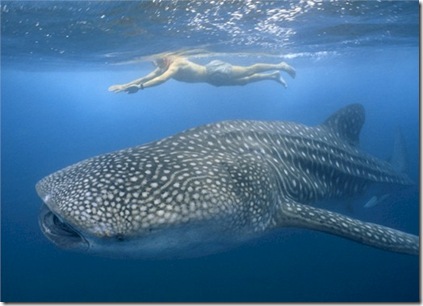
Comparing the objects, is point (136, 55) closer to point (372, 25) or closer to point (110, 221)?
point (372, 25)

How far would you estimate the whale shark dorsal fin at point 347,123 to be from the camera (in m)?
8.78

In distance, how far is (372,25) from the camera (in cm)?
1527

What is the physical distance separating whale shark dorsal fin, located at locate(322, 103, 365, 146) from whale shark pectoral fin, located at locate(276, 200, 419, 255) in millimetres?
3950

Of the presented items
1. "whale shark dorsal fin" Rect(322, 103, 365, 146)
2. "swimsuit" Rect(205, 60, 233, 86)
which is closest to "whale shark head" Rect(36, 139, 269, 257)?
"whale shark dorsal fin" Rect(322, 103, 365, 146)

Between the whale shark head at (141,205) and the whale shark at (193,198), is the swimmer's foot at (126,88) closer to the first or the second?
the whale shark at (193,198)

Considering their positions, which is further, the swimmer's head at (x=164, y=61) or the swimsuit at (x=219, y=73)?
the swimmer's head at (x=164, y=61)

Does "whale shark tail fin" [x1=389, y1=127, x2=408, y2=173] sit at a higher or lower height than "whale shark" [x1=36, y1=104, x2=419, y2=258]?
lower

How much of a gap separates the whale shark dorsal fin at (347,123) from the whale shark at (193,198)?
2.20 meters

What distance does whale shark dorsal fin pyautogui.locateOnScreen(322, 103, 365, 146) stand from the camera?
878cm

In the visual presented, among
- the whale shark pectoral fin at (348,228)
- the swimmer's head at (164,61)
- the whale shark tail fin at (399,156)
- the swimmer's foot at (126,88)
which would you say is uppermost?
the swimmer's foot at (126,88)

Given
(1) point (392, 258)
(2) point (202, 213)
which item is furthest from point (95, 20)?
(1) point (392, 258)

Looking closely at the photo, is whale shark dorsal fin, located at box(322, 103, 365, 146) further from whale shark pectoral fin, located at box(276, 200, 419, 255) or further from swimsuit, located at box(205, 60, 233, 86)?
swimsuit, located at box(205, 60, 233, 86)

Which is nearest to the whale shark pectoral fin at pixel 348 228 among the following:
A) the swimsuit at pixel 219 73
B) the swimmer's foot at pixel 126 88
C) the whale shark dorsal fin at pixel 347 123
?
the whale shark dorsal fin at pixel 347 123

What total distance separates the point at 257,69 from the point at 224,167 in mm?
11129
